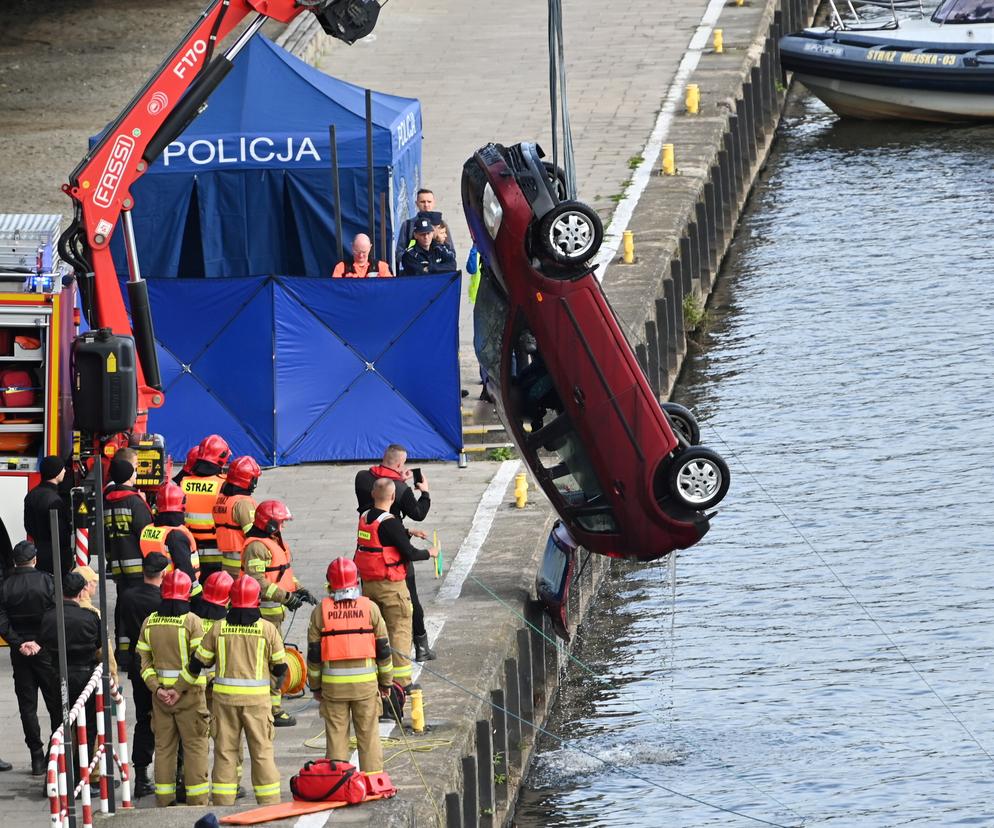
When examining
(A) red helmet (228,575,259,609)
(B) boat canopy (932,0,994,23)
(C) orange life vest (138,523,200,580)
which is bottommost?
(B) boat canopy (932,0,994,23)

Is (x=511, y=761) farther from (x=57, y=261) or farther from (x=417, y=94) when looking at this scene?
(x=417, y=94)

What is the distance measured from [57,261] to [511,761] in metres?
5.93

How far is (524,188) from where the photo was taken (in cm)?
1927

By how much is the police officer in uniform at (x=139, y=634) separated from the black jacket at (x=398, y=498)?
2013 mm

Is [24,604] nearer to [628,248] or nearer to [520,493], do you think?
[520,493]

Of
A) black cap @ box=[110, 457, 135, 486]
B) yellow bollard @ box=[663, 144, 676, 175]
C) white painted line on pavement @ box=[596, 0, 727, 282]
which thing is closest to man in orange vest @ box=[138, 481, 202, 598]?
black cap @ box=[110, 457, 135, 486]

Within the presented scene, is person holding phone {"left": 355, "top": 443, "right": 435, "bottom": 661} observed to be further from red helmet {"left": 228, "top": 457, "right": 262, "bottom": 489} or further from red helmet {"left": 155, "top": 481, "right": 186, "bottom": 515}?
red helmet {"left": 155, "top": 481, "right": 186, "bottom": 515}

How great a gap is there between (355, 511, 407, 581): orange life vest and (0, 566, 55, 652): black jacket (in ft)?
7.79

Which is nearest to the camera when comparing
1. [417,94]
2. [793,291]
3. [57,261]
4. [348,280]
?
[57,261]

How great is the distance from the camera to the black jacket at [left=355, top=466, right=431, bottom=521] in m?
18.9

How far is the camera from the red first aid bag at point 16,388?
20.8 meters

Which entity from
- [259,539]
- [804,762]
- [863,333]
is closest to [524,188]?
[259,539]

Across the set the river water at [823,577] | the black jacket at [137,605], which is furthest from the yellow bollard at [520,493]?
the black jacket at [137,605]

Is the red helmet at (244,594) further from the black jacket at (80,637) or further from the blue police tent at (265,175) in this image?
the blue police tent at (265,175)
